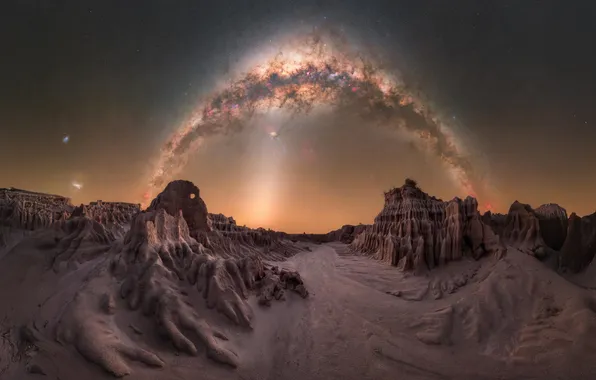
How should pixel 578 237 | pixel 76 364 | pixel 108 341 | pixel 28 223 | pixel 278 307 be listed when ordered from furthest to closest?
pixel 28 223 → pixel 278 307 → pixel 578 237 → pixel 108 341 → pixel 76 364

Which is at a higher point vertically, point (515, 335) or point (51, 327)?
point (515, 335)

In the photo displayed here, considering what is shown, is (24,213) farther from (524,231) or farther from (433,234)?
(524,231)

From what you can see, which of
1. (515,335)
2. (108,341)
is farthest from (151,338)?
(515,335)

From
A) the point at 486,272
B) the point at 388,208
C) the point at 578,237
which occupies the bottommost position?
the point at 486,272

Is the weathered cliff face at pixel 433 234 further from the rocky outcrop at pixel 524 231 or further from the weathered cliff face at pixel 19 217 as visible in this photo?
the weathered cliff face at pixel 19 217

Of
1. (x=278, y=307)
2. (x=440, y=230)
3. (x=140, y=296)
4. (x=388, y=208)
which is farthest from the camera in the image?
(x=388, y=208)

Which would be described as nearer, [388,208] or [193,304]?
[193,304]

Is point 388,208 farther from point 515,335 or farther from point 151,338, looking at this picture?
point 151,338

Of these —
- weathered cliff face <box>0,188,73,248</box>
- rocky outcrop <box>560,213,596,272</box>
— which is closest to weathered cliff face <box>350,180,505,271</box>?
rocky outcrop <box>560,213,596,272</box>

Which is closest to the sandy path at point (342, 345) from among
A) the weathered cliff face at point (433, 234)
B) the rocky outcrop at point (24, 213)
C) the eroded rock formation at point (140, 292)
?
the eroded rock formation at point (140, 292)
